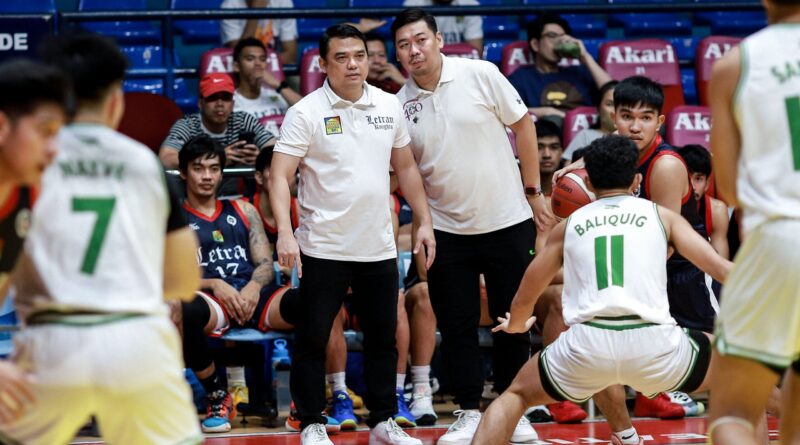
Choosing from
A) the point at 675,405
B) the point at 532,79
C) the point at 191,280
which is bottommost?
the point at 675,405

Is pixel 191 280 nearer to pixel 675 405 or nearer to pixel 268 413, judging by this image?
pixel 268 413

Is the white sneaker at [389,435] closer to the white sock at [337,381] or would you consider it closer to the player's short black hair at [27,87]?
the white sock at [337,381]

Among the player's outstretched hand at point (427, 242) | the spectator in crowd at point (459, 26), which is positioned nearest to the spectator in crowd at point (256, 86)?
the spectator in crowd at point (459, 26)

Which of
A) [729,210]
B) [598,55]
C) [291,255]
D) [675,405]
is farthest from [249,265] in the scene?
[598,55]

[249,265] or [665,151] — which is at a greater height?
[665,151]

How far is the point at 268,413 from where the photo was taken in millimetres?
7305

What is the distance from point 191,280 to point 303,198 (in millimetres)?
3035

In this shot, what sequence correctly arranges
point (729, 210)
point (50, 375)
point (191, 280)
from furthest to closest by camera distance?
point (729, 210), point (191, 280), point (50, 375)

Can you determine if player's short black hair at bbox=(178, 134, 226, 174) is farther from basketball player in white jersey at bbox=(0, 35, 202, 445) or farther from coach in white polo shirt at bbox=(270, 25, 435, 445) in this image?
basketball player in white jersey at bbox=(0, 35, 202, 445)

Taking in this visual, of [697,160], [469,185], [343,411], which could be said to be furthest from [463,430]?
[697,160]

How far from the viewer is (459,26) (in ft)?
33.8

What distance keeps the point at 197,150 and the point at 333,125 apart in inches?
54.5

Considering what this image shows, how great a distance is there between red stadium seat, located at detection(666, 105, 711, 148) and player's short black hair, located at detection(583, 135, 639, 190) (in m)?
3.95

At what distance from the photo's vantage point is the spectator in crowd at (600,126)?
27.7 ft
